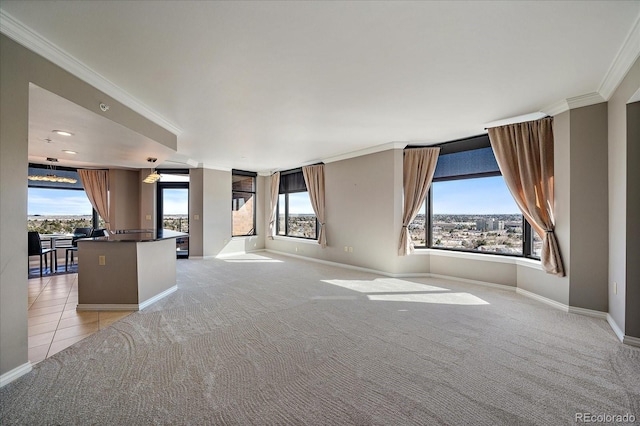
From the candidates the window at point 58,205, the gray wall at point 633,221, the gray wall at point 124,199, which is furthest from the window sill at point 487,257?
the window at point 58,205

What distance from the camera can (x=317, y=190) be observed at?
23.2 feet

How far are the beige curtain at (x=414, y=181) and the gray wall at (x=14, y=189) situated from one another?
5.10 meters

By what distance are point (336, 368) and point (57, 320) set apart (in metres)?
3.52

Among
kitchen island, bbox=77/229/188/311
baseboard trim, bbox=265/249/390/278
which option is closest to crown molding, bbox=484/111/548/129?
baseboard trim, bbox=265/249/390/278

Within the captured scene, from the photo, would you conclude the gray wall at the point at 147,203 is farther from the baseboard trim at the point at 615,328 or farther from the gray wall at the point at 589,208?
the baseboard trim at the point at 615,328

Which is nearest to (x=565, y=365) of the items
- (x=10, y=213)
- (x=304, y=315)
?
(x=304, y=315)

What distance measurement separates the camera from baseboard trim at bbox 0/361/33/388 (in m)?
2.00

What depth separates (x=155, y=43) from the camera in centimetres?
221

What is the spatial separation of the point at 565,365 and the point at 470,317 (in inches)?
41.7

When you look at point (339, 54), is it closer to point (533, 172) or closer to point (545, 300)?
point (533, 172)

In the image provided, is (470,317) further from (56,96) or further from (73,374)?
(56,96)

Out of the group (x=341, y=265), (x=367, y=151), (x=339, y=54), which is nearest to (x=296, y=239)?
(x=341, y=265)

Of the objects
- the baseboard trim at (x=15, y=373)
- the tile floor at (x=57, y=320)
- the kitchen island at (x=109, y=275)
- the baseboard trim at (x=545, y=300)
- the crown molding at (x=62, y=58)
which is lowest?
the tile floor at (x=57, y=320)

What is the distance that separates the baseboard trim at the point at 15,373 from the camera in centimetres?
200
